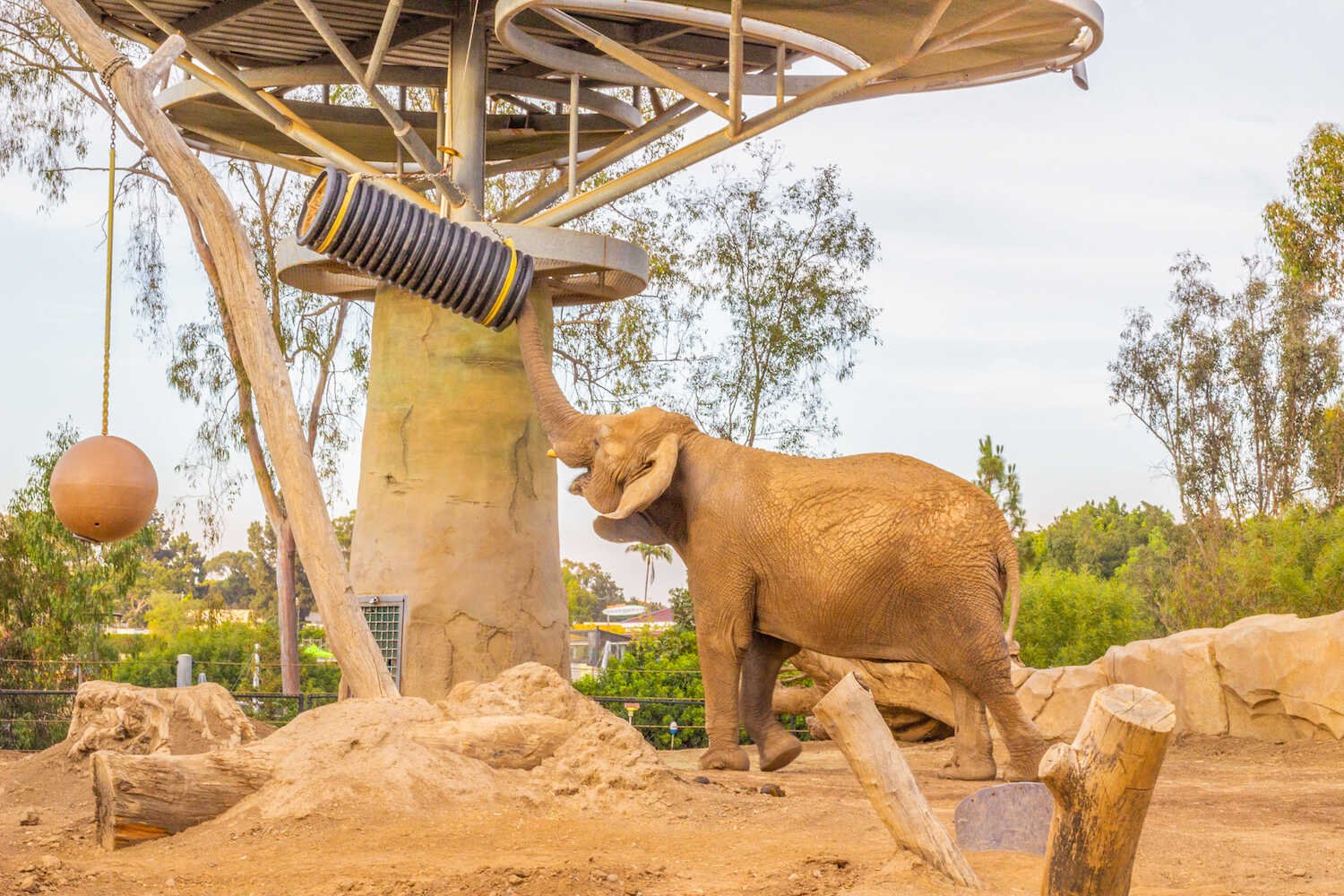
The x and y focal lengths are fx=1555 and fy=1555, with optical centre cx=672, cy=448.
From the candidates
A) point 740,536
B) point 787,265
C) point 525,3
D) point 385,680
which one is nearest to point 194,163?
point 525,3

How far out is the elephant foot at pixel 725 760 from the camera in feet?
29.0

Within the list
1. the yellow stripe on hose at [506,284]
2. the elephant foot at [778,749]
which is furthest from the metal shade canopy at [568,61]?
the elephant foot at [778,749]

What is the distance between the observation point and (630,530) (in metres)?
9.38

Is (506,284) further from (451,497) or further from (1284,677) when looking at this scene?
(1284,677)

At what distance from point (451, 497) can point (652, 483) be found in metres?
2.37

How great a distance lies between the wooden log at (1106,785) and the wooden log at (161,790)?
3646 millimetres

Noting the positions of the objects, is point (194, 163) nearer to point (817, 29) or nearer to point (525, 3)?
point (525, 3)

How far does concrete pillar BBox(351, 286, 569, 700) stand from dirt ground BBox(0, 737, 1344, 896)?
10.3 ft

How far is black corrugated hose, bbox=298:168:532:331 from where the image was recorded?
8.89 meters

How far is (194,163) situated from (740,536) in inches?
146

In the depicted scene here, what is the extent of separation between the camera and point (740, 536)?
8805mm

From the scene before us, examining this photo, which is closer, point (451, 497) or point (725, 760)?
point (725, 760)

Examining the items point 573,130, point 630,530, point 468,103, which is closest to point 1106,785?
point 630,530

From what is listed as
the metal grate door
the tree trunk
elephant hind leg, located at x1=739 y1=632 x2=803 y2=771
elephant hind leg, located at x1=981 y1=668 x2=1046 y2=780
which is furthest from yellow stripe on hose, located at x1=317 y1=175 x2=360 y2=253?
the tree trunk
